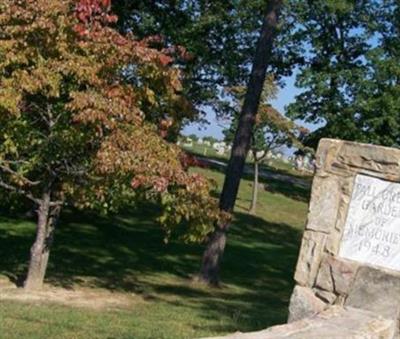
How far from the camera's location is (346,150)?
6617 mm

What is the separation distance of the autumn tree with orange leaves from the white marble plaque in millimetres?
4484

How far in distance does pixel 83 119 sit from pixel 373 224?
16.6 feet

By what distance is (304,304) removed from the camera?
6758 mm

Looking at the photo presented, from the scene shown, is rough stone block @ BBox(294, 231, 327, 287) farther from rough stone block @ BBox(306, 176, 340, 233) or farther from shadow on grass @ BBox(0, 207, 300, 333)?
shadow on grass @ BBox(0, 207, 300, 333)

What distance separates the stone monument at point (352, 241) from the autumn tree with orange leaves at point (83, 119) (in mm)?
4202

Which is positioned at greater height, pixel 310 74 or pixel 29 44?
pixel 310 74

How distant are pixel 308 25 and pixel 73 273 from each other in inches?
925

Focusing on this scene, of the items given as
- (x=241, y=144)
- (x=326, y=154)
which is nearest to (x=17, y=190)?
(x=241, y=144)

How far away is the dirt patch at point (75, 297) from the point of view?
11.2 metres

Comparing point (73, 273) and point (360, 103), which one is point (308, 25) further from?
point (73, 273)

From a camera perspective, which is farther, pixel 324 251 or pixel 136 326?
pixel 136 326

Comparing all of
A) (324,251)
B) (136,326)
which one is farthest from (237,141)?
(324,251)

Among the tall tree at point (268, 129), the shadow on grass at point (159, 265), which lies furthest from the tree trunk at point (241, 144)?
the tall tree at point (268, 129)

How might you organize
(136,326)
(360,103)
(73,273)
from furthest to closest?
1. (360,103)
2. (73,273)
3. (136,326)
